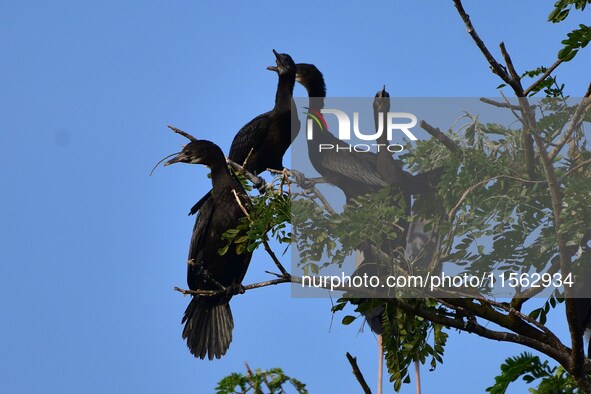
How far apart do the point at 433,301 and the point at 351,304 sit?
612mm

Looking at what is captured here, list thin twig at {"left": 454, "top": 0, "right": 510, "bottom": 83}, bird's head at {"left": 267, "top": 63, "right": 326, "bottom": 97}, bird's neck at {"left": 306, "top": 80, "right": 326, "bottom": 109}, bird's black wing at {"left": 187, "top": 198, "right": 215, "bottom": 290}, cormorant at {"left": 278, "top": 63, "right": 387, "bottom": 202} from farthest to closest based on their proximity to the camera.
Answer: bird's head at {"left": 267, "top": 63, "right": 326, "bottom": 97}, bird's neck at {"left": 306, "top": 80, "right": 326, "bottom": 109}, cormorant at {"left": 278, "top": 63, "right": 387, "bottom": 202}, bird's black wing at {"left": 187, "top": 198, "right": 215, "bottom": 290}, thin twig at {"left": 454, "top": 0, "right": 510, "bottom": 83}

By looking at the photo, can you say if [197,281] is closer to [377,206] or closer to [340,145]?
[340,145]

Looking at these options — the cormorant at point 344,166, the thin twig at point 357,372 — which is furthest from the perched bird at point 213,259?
the thin twig at point 357,372

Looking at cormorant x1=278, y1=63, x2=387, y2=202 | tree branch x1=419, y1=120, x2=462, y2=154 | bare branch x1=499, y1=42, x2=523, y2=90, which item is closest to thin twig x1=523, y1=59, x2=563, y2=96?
bare branch x1=499, y1=42, x2=523, y2=90

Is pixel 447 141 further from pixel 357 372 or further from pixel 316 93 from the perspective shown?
pixel 316 93

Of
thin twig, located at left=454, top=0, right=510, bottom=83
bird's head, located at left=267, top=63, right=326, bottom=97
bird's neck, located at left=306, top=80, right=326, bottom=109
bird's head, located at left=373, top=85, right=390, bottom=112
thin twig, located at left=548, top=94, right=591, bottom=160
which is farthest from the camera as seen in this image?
bird's head, located at left=267, top=63, right=326, bottom=97

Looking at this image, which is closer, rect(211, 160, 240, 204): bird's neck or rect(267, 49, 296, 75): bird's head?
rect(211, 160, 240, 204): bird's neck

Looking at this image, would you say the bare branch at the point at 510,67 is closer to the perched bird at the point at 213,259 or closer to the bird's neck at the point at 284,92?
the perched bird at the point at 213,259

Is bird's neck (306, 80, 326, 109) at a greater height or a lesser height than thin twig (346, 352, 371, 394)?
greater

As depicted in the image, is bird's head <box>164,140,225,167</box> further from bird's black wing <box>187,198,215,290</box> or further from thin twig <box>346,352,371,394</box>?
thin twig <box>346,352,371,394</box>

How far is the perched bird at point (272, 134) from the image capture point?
13.0m

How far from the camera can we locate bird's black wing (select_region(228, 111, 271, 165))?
517 inches

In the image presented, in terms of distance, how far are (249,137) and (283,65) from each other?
3.90ft

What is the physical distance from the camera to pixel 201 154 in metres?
11.5
